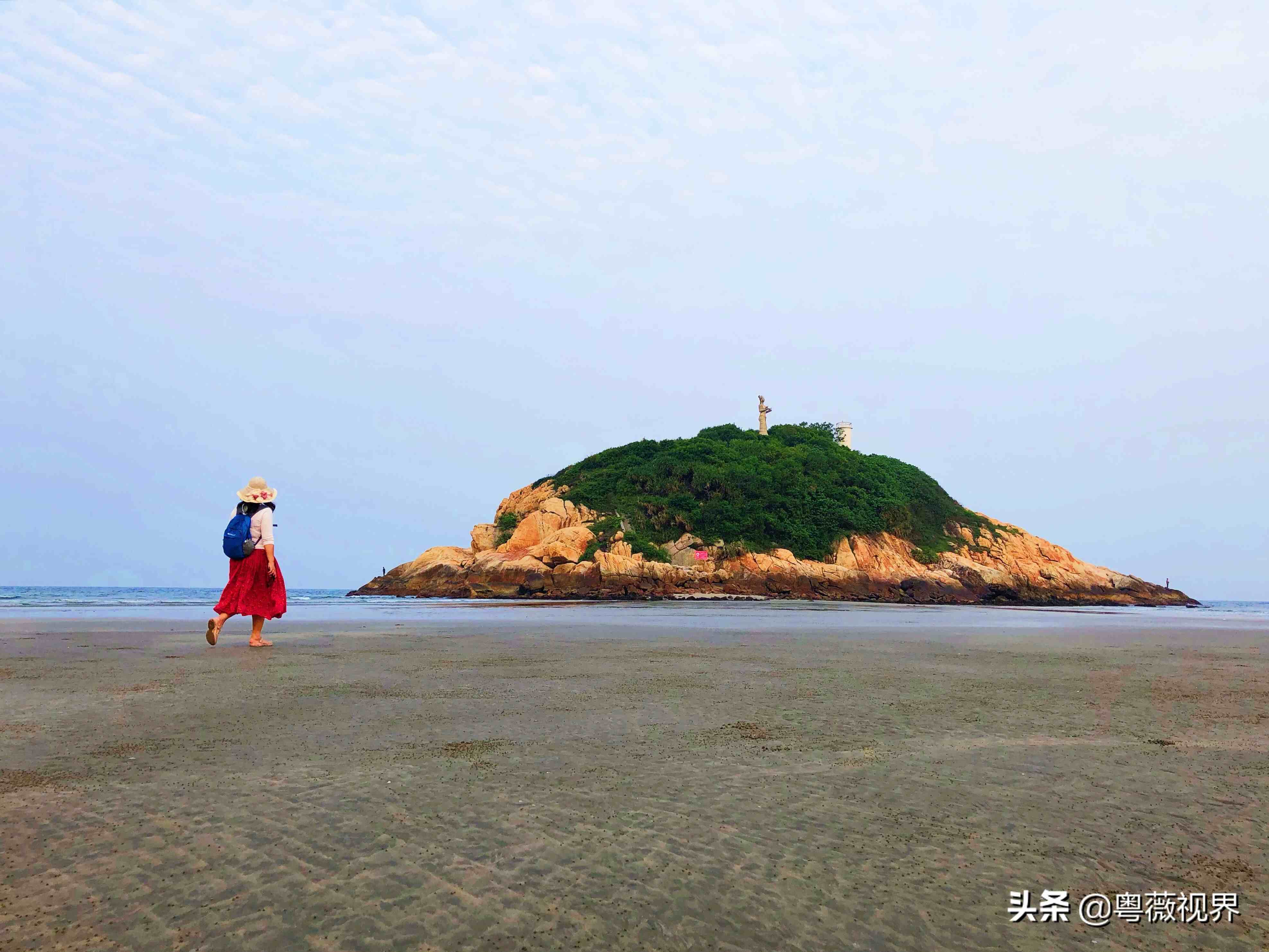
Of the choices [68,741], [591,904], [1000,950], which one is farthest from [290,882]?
[68,741]

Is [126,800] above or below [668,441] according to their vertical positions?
below

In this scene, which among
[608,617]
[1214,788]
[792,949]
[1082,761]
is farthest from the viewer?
[608,617]

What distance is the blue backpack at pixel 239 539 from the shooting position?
9961 mm

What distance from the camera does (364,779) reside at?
336 centimetres

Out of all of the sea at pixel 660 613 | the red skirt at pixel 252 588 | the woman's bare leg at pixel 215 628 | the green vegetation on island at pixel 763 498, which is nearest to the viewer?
the woman's bare leg at pixel 215 628

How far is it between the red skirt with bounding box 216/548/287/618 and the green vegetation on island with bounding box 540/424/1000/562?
45.2 m

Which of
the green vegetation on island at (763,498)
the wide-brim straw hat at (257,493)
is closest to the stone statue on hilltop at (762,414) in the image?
the green vegetation on island at (763,498)

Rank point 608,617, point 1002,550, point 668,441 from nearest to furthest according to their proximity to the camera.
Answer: point 608,617 → point 1002,550 → point 668,441

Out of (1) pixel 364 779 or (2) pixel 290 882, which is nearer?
(2) pixel 290 882

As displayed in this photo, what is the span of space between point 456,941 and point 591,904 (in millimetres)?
379

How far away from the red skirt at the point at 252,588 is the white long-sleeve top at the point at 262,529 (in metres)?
0.11

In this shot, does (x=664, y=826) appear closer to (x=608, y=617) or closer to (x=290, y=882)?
(x=290, y=882)

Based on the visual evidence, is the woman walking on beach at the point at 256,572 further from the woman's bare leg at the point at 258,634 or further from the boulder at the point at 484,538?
the boulder at the point at 484,538

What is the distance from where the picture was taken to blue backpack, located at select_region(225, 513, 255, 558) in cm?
996
